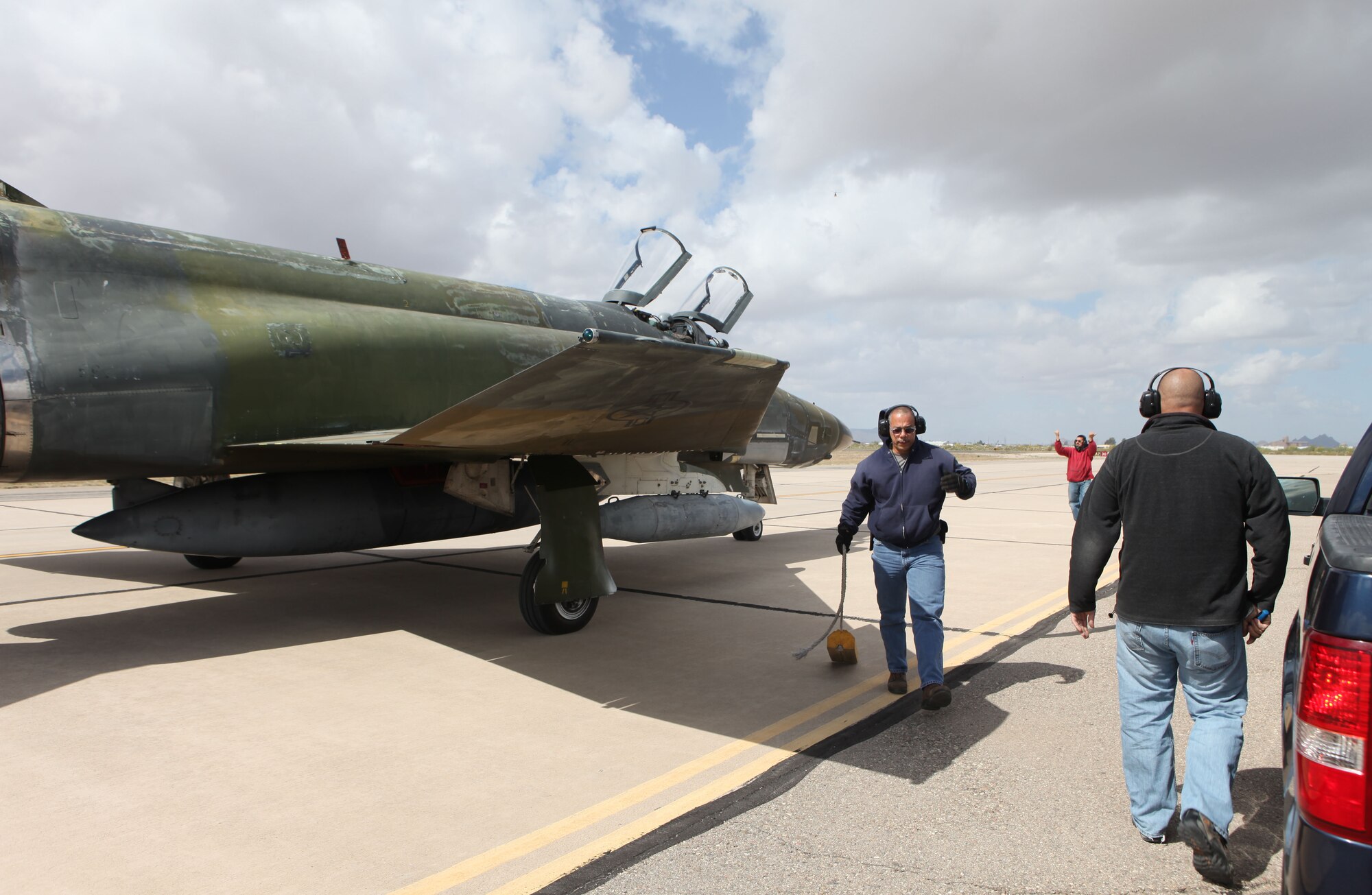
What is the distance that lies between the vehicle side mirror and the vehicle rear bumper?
1.75 metres

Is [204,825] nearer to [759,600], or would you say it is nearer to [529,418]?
[529,418]

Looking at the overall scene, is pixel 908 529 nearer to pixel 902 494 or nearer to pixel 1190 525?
pixel 902 494

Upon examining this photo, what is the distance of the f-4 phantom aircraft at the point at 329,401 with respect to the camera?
510 centimetres

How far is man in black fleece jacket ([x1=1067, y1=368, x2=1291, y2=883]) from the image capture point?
2973mm

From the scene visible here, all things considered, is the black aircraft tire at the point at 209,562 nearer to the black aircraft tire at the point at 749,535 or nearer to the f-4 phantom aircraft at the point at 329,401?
the f-4 phantom aircraft at the point at 329,401

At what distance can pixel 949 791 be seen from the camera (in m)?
3.66

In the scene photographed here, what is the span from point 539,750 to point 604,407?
203 cm

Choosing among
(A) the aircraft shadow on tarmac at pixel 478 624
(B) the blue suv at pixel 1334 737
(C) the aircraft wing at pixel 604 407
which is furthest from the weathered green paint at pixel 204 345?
(B) the blue suv at pixel 1334 737

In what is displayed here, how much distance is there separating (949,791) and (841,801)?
1.66 feet

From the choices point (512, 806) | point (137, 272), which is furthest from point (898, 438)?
point (137, 272)

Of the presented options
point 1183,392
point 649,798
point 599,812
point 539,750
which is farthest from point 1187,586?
point 539,750

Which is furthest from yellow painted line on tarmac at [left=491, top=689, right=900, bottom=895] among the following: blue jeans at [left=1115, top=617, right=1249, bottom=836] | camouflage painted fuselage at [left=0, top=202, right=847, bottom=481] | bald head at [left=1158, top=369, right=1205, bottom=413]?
camouflage painted fuselage at [left=0, top=202, right=847, bottom=481]

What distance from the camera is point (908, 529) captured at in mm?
4742

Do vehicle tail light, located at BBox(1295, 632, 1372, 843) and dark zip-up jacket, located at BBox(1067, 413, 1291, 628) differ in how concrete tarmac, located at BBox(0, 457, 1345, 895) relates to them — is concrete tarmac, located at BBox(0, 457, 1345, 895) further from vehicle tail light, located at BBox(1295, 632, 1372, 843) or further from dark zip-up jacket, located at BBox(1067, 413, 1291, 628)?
vehicle tail light, located at BBox(1295, 632, 1372, 843)
